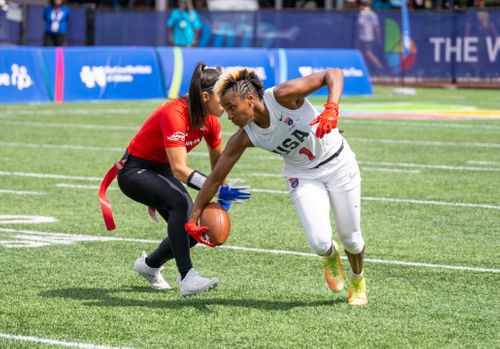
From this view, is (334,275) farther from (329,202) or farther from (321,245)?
(329,202)

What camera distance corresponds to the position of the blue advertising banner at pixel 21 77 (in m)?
22.7

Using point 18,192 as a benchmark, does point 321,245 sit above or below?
above

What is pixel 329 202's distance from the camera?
24.6ft

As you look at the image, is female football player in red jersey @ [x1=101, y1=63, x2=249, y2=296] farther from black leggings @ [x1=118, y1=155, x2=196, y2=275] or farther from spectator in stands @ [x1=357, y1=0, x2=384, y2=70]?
spectator in stands @ [x1=357, y1=0, x2=384, y2=70]

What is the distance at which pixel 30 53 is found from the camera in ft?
75.6

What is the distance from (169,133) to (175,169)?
0.24 m

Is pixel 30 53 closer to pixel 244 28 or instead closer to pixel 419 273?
pixel 244 28

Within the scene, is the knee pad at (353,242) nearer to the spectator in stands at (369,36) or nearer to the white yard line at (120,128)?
A: the white yard line at (120,128)

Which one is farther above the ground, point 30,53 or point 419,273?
point 419,273

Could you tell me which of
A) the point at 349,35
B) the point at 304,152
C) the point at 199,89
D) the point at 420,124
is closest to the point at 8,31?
the point at 349,35

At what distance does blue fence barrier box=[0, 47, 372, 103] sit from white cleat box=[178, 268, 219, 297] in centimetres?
1562

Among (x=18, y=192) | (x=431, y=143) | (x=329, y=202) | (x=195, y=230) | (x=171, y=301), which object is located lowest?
(x=431, y=143)

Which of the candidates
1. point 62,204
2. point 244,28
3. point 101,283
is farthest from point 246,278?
point 244,28

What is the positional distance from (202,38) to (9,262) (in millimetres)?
24869
